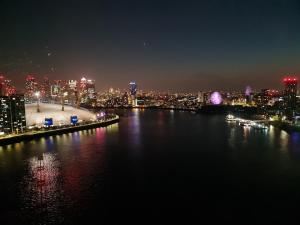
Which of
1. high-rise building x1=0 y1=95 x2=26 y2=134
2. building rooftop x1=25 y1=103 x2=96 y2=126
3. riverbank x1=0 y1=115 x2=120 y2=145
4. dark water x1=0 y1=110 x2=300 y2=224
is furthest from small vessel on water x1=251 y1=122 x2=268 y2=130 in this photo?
high-rise building x1=0 y1=95 x2=26 y2=134

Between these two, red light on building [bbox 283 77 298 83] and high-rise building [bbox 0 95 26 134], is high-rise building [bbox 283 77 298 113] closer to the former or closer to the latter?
red light on building [bbox 283 77 298 83]

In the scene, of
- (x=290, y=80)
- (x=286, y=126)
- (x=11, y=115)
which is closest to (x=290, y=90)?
(x=290, y=80)

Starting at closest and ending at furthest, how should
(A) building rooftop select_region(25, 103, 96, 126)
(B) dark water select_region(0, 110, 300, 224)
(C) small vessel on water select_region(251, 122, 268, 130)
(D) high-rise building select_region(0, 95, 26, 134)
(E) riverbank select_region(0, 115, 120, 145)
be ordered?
(B) dark water select_region(0, 110, 300, 224)
(E) riverbank select_region(0, 115, 120, 145)
(D) high-rise building select_region(0, 95, 26, 134)
(A) building rooftop select_region(25, 103, 96, 126)
(C) small vessel on water select_region(251, 122, 268, 130)

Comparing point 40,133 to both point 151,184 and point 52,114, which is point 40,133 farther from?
point 151,184

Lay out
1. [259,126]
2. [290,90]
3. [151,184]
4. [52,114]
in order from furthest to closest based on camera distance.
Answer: [290,90], [52,114], [259,126], [151,184]

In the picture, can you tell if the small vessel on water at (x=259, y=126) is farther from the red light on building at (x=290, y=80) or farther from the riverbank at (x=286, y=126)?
the red light on building at (x=290, y=80)

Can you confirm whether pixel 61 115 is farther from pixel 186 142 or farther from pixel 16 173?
pixel 16 173
